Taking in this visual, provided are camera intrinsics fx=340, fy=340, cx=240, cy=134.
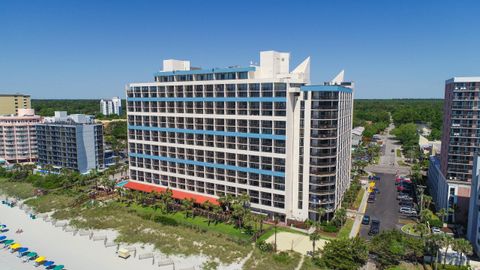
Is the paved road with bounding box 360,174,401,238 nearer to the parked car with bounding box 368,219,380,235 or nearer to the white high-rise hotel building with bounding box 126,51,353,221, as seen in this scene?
the parked car with bounding box 368,219,380,235

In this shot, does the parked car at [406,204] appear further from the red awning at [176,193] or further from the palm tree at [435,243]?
the red awning at [176,193]

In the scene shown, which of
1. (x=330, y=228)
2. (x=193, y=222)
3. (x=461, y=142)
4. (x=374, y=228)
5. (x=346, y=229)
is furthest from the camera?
(x=193, y=222)

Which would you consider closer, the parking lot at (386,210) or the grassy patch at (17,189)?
the parking lot at (386,210)

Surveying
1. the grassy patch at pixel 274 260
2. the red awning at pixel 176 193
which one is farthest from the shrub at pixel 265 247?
the red awning at pixel 176 193

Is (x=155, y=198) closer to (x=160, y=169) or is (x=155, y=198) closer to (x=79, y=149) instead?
(x=160, y=169)

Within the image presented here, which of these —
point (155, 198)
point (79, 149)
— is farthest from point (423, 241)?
point (79, 149)

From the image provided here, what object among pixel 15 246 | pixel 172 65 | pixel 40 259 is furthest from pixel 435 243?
pixel 15 246

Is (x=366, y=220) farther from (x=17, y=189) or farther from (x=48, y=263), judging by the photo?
(x=17, y=189)
